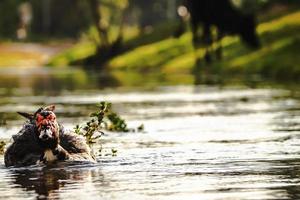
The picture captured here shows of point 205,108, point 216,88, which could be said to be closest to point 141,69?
point 216,88

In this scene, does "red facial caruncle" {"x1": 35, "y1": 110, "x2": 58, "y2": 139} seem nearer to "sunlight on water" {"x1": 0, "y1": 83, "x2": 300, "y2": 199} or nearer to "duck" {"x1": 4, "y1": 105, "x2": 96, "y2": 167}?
"duck" {"x1": 4, "y1": 105, "x2": 96, "y2": 167}

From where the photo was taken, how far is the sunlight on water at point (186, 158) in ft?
65.8

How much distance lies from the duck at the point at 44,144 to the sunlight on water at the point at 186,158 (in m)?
0.26

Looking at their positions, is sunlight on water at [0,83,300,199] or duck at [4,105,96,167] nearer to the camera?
sunlight on water at [0,83,300,199]

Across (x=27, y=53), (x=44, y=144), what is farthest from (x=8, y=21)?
(x=44, y=144)

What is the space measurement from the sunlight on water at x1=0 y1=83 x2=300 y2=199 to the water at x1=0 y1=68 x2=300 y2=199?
Result: 2cm

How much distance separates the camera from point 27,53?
140000mm

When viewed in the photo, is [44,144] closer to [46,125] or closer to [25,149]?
[46,125]

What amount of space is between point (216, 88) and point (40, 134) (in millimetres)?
Answer: 37423

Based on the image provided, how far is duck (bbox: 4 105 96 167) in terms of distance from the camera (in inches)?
909

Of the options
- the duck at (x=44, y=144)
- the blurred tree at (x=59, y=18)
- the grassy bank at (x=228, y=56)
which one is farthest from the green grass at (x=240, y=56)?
the blurred tree at (x=59, y=18)

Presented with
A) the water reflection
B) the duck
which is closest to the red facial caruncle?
the duck

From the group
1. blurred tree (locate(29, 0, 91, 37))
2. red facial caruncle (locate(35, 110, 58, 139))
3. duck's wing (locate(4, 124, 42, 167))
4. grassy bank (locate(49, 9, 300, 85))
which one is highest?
blurred tree (locate(29, 0, 91, 37))

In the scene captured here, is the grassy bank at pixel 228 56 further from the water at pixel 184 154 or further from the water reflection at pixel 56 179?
the water reflection at pixel 56 179
